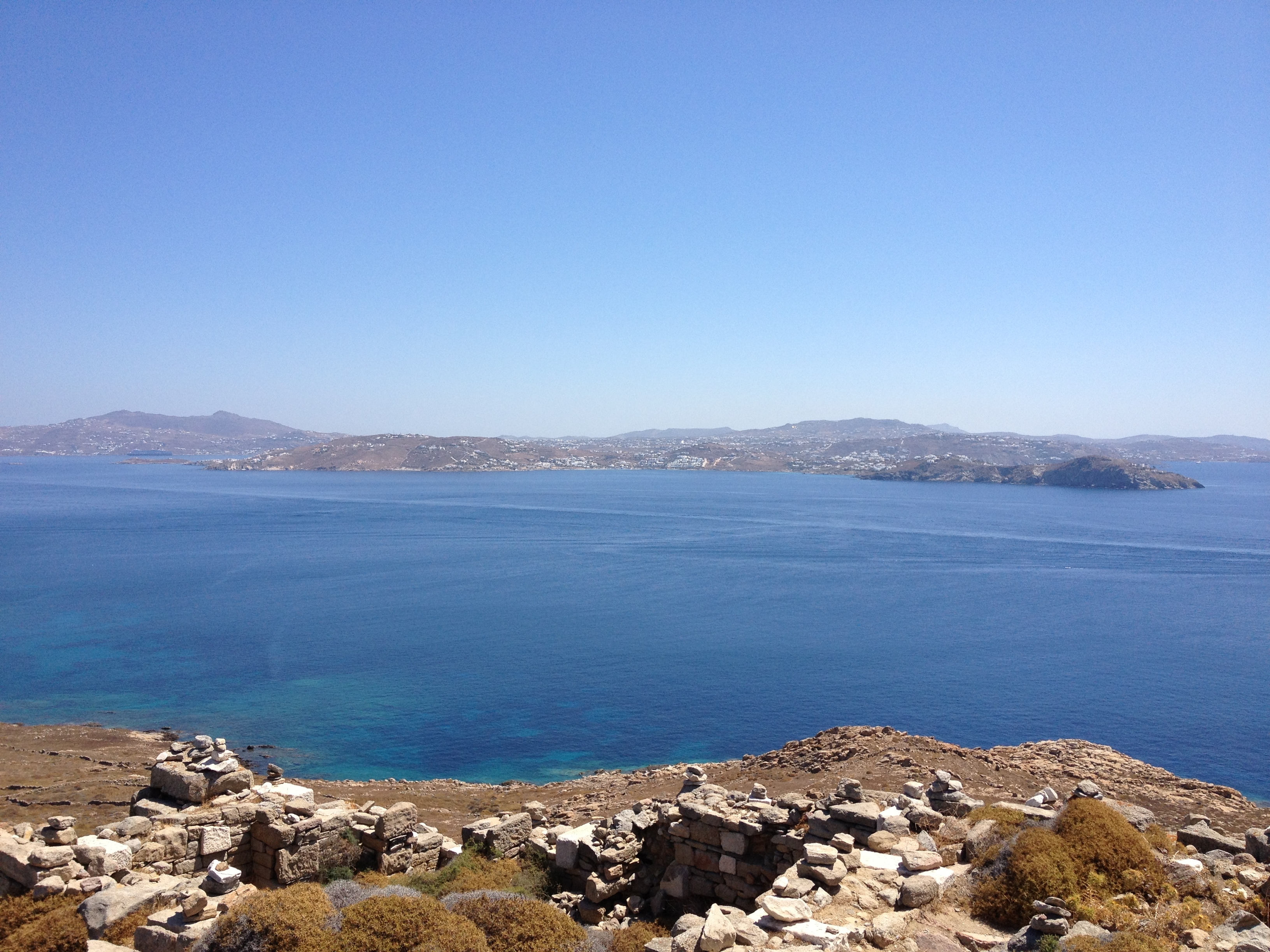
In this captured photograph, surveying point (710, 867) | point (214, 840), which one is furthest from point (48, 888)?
point (710, 867)

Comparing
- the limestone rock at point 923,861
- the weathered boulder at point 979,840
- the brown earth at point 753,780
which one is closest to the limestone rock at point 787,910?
the limestone rock at point 923,861

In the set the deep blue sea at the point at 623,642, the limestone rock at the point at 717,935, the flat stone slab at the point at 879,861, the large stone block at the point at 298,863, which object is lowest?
the deep blue sea at the point at 623,642

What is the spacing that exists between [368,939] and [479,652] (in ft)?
165

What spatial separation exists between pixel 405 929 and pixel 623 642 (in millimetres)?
52560

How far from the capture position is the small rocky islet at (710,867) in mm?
12156

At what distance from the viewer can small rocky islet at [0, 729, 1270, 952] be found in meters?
12.2

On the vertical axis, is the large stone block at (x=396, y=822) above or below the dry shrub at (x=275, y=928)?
below

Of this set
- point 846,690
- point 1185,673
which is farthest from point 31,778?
point 1185,673

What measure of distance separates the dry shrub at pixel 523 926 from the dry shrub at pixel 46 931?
21.2 ft

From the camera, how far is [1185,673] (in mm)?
56438

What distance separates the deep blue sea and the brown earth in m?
5.73

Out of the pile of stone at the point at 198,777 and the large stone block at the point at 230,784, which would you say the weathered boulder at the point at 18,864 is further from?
the large stone block at the point at 230,784

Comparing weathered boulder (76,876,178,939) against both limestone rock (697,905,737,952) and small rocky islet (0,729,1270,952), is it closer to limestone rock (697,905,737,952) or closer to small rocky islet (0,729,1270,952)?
small rocky islet (0,729,1270,952)

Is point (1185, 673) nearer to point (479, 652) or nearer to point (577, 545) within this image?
point (479, 652)
